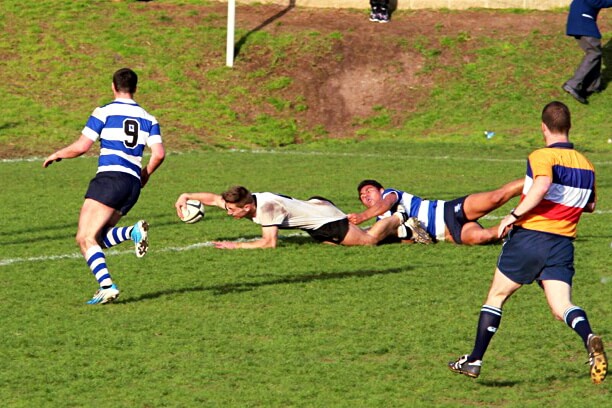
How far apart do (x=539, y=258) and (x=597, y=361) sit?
2.52 ft

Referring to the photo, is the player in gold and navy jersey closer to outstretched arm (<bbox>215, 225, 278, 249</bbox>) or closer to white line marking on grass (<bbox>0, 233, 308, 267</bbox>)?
outstretched arm (<bbox>215, 225, 278, 249</bbox>)

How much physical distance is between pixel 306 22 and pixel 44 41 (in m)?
5.91

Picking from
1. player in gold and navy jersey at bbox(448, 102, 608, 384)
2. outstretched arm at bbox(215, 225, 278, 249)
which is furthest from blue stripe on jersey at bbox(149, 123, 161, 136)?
player in gold and navy jersey at bbox(448, 102, 608, 384)

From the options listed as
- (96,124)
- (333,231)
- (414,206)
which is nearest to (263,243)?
(333,231)

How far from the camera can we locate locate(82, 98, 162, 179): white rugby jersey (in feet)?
33.2

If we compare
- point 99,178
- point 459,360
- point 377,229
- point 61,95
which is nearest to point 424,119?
point 61,95

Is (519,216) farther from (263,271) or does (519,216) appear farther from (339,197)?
(339,197)

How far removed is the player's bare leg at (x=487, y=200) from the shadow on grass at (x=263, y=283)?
1126mm

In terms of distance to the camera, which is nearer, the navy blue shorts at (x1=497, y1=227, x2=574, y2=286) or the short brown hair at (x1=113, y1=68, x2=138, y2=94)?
the navy blue shorts at (x1=497, y1=227, x2=574, y2=286)

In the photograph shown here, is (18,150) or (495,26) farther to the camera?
(495,26)

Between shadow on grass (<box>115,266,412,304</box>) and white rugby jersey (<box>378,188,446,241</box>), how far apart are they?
4.27 ft

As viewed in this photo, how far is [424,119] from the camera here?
25141 mm

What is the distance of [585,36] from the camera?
80.2ft

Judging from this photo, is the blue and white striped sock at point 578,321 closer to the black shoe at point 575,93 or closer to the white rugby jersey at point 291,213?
the white rugby jersey at point 291,213
